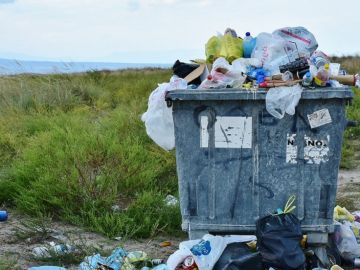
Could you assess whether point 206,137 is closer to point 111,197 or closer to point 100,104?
point 111,197

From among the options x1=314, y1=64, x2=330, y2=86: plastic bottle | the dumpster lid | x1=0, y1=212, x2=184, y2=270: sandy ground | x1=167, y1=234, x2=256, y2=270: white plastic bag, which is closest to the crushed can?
x1=167, y1=234, x2=256, y2=270: white plastic bag

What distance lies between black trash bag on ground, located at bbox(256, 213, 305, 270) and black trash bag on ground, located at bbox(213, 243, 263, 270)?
0.06m

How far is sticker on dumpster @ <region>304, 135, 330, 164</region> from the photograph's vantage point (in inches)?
156

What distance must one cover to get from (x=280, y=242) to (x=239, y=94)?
37.6 inches

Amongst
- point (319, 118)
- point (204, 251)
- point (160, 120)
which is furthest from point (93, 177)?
point (319, 118)

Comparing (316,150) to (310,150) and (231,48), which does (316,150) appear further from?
(231,48)

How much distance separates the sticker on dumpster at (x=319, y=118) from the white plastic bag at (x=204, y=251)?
0.93 metres

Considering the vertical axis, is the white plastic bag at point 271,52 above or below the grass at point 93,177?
above

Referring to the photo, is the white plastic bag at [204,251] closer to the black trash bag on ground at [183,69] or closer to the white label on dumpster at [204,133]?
the white label on dumpster at [204,133]

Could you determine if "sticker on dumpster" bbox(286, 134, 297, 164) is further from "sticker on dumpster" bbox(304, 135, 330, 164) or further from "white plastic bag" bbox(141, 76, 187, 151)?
"white plastic bag" bbox(141, 76, 187, 151)

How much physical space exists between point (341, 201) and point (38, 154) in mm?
2983

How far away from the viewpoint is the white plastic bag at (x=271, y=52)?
4184 mm

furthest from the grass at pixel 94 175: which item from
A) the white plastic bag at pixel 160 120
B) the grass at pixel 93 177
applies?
the white plastic bag at pixel 160 120

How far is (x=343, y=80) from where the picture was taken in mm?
4168
